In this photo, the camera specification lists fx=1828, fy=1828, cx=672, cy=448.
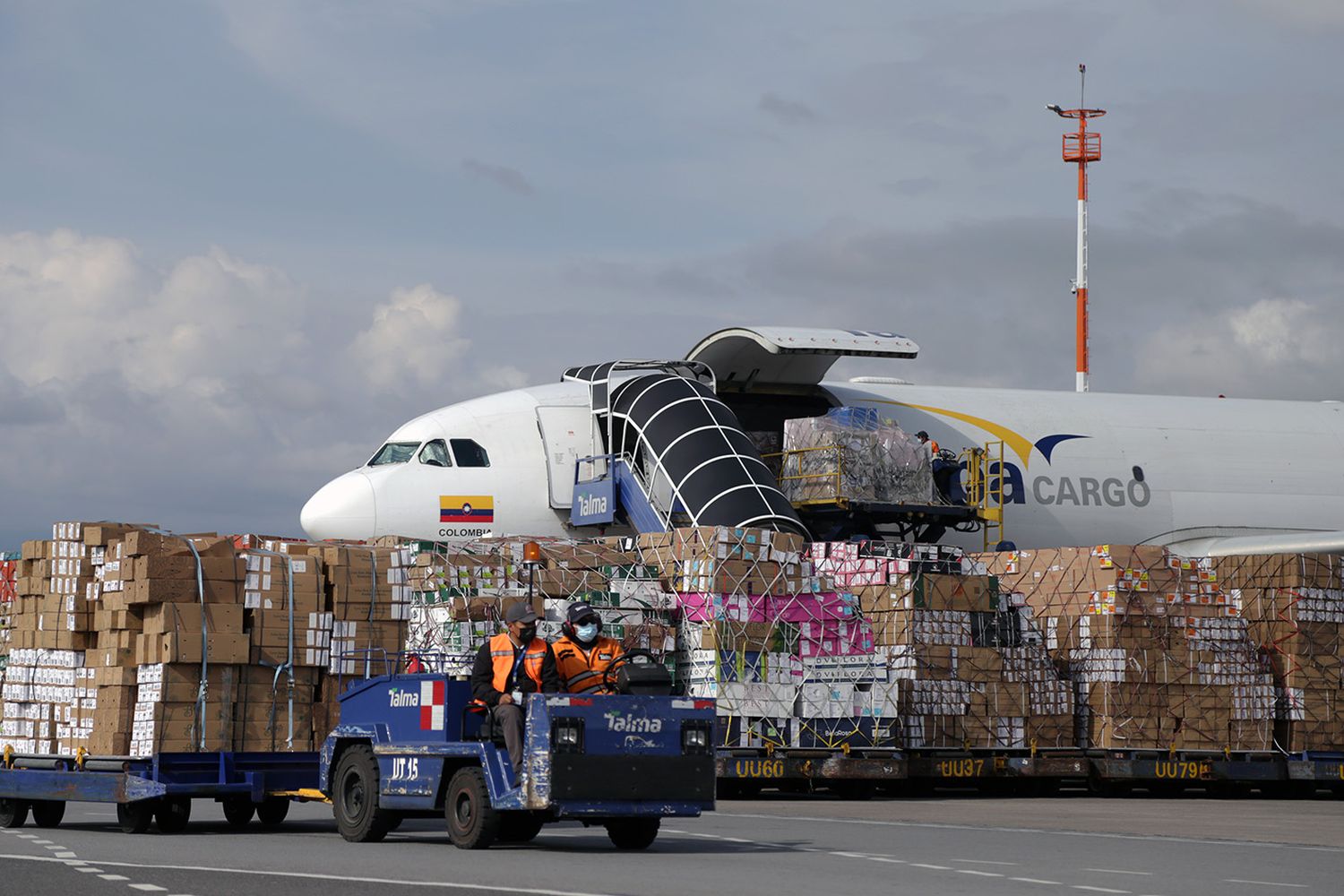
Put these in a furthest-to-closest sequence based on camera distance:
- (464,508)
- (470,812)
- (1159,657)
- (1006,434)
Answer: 1. (1006,434)
2. (464,508)
3. (1159,657)
4. (470,812)

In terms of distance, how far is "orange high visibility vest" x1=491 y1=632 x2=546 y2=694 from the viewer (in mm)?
13609

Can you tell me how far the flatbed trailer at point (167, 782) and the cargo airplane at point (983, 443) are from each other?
979 cm

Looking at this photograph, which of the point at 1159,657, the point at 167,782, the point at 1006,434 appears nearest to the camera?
the point at 167,782

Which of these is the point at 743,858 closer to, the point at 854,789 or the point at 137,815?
the point at 137,815

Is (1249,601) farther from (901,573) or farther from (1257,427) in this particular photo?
(1257,427)

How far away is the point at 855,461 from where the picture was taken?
27812mm

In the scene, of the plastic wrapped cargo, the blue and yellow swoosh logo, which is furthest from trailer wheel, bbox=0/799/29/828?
the blue and yellow swoosh logo

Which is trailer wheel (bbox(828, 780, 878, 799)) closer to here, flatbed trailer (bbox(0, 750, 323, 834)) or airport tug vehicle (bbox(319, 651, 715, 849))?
flatbed trailer (bbox(0, 750, 323, 834))

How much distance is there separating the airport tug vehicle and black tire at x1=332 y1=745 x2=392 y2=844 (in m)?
0.01

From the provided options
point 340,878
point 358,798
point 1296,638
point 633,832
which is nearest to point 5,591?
point 358,798

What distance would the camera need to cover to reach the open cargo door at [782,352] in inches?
1123

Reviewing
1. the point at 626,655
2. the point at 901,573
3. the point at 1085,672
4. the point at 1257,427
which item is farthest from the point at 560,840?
the point at 1257,427

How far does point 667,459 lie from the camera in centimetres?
2666

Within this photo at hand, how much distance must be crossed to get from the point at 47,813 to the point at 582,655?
6490 mm
